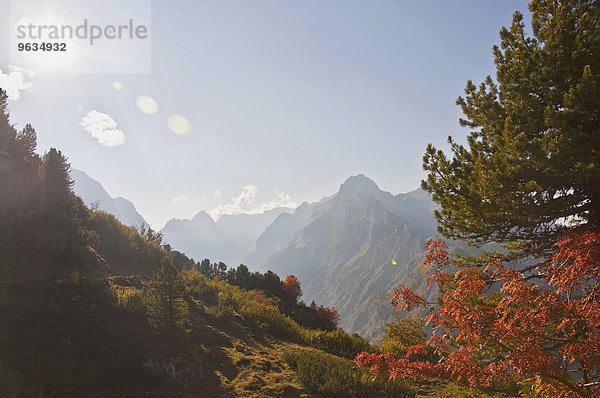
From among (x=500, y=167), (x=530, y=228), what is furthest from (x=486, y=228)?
(x=500, y=167)

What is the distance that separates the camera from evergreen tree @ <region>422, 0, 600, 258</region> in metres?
6.98

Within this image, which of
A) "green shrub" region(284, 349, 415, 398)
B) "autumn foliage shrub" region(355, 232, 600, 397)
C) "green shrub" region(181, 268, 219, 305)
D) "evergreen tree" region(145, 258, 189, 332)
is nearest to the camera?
"autumn foliage shrub" region(355, 232, 600, 397)

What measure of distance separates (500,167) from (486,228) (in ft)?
7.40

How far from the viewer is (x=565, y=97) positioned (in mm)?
6934

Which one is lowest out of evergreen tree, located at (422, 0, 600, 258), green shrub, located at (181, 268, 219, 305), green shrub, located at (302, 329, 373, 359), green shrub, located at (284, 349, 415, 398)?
green shrub, located at (302, 329, 373, 359)

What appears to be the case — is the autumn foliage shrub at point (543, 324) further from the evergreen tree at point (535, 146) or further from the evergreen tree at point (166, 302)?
the evergreen tree at point (166, 302)

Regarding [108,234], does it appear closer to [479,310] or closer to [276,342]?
[276,342]

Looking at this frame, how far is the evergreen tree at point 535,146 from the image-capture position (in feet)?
22.9

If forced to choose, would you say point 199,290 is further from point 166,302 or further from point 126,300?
point 166,302

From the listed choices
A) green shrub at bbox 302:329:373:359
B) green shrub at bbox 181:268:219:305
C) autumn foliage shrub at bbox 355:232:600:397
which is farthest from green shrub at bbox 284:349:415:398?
green shrub at bbox 181:268:219:305

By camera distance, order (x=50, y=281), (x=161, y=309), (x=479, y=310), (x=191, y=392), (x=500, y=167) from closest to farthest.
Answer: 1. (x=479, y=310)
2. (x=500, y=167)
3. (x=191, y=392)
4. (x=161, y=309)
5. (x=50, y=281)

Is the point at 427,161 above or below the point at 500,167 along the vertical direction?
above

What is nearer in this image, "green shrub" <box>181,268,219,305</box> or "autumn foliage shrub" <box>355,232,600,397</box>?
"autumn foliage shrub" <box>355,232,600,397</box>

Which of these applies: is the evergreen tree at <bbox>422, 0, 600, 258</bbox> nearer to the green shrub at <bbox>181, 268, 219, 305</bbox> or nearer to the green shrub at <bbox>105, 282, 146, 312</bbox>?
the green shrub at <bbox>105, 282, 146, 312</bbox>
